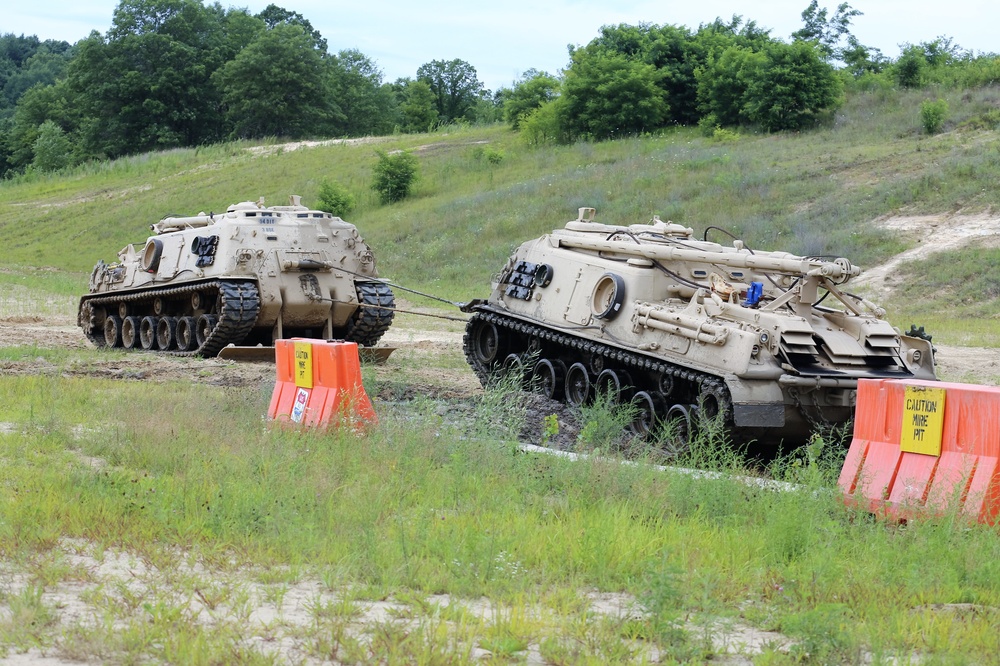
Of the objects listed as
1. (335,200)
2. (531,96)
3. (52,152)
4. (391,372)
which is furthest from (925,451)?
(52,152)

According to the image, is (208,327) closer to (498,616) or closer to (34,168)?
(498,616)

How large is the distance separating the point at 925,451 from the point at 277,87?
216ft

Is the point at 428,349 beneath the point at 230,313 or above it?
beneath

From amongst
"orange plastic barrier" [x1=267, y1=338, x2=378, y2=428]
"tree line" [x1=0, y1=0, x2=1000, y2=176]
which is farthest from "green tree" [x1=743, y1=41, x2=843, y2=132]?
"orange plastic barrier" [x1=267, y1=338, x2=378, y2=428]

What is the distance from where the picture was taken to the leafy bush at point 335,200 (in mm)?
44562

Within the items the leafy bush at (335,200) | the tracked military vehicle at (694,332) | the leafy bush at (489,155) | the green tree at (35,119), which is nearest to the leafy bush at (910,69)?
the leafy bush at (489,155)

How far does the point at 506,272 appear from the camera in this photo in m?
16.0

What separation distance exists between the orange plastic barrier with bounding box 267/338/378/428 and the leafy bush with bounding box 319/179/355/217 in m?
33.1

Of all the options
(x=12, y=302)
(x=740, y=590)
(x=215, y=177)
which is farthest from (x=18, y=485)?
(x=215, y=177)

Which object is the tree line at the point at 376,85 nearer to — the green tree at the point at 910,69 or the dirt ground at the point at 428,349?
the green tree at the point at 910,69

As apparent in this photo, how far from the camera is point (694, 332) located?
12.0 metres

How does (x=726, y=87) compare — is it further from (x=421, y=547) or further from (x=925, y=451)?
(x=421, y=547)

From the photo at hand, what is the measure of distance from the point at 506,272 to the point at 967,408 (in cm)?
863

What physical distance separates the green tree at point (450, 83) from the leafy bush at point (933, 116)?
57182mm
